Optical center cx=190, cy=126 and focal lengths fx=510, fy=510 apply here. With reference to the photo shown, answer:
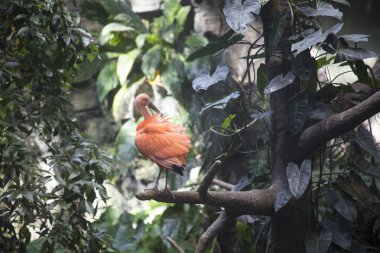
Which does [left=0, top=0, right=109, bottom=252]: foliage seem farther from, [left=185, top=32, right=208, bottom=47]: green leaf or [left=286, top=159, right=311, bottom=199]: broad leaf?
[left=185, top=32, right=208, bottom=47]: green leaf

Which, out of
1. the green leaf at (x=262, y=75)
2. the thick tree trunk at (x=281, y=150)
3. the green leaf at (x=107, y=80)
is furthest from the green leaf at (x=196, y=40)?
the thick tree trunk at (x=281, y=150)

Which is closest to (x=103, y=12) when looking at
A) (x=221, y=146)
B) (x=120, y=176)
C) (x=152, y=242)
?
(x=120, y=176)

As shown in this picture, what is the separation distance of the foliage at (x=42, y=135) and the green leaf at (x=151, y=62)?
10.2 feet

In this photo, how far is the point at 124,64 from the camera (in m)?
6.75

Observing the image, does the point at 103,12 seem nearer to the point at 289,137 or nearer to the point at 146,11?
the point at 146,11

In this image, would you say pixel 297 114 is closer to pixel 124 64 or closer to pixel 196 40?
pixel 196 40

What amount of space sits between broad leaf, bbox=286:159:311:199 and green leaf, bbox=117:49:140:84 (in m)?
4.28

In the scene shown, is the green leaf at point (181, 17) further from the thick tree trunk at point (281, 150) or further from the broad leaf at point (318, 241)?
the broad leaf at point (318, 241)

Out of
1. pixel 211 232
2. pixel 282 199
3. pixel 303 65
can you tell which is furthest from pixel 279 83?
pixel 211 232

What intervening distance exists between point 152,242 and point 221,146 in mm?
2442

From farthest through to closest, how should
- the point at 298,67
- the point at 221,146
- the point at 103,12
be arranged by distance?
the point at 103,12 < the point at 221,146 < the point at 298,67

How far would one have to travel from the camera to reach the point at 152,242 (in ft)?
18.4

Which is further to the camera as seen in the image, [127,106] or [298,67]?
[127,106]

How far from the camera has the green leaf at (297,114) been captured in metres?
2.71
